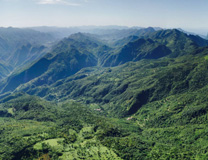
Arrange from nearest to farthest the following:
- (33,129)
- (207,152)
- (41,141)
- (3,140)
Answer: (207,152) → (41,141) → (3,140) → (33,129)

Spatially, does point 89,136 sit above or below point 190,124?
below

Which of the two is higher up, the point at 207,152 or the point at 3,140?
the point at 207,152

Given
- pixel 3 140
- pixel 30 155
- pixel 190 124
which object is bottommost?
pixel 3 140

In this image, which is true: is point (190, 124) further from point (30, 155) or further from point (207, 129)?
point (30, 155)

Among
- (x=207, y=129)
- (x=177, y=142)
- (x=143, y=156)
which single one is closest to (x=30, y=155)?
(x=143, y=156)

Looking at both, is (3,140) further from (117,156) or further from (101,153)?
(117,156)

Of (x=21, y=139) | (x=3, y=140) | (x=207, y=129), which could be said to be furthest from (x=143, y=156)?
(x=3, y=140)

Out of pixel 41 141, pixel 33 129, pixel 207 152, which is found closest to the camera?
pixel 207 152

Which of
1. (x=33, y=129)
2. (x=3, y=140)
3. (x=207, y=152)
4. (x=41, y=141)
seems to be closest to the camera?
(x=207, y=152)

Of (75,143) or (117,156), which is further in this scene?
(75,143)

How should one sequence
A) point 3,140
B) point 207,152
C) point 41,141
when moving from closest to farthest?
point 207,152
point 41,141
point 3,140
